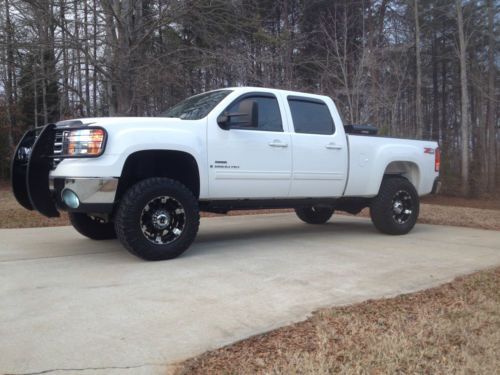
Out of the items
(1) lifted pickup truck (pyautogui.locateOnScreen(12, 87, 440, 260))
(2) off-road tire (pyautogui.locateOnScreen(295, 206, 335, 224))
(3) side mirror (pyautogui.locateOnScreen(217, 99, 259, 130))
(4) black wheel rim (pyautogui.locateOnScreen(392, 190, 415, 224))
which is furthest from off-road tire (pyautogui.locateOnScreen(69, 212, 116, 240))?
(4) black wheel rim (pyautogui.locateOnScreen(392, 190, 415, 224))

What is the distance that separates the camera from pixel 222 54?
540 inches

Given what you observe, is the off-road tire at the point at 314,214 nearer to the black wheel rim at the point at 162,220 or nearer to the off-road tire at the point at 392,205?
the off-road tire at the point at 392,205

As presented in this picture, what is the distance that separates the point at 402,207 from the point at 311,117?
2189 mm

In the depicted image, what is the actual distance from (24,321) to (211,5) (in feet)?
36.5

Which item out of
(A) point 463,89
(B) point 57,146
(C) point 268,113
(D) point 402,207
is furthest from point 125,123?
(A) point 463,89

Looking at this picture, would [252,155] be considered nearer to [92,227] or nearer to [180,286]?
[180,286]

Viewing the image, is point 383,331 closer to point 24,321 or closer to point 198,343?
point 198,343

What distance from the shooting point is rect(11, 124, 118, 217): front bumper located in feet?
15.9

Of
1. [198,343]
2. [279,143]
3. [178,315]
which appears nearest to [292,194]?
[279,143]

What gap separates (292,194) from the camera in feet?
21.3

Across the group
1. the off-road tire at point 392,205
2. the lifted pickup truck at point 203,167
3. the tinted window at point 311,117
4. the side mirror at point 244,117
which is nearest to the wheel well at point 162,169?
the lifted pickup truck at point 203,167

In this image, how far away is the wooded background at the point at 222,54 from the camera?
12.7 metres

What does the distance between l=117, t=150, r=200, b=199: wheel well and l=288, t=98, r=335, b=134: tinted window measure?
1.66 metres

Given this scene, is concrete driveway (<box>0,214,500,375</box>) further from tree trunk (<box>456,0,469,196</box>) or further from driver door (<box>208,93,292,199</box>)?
tree trunk (<box>456,0,469,196</box>)
